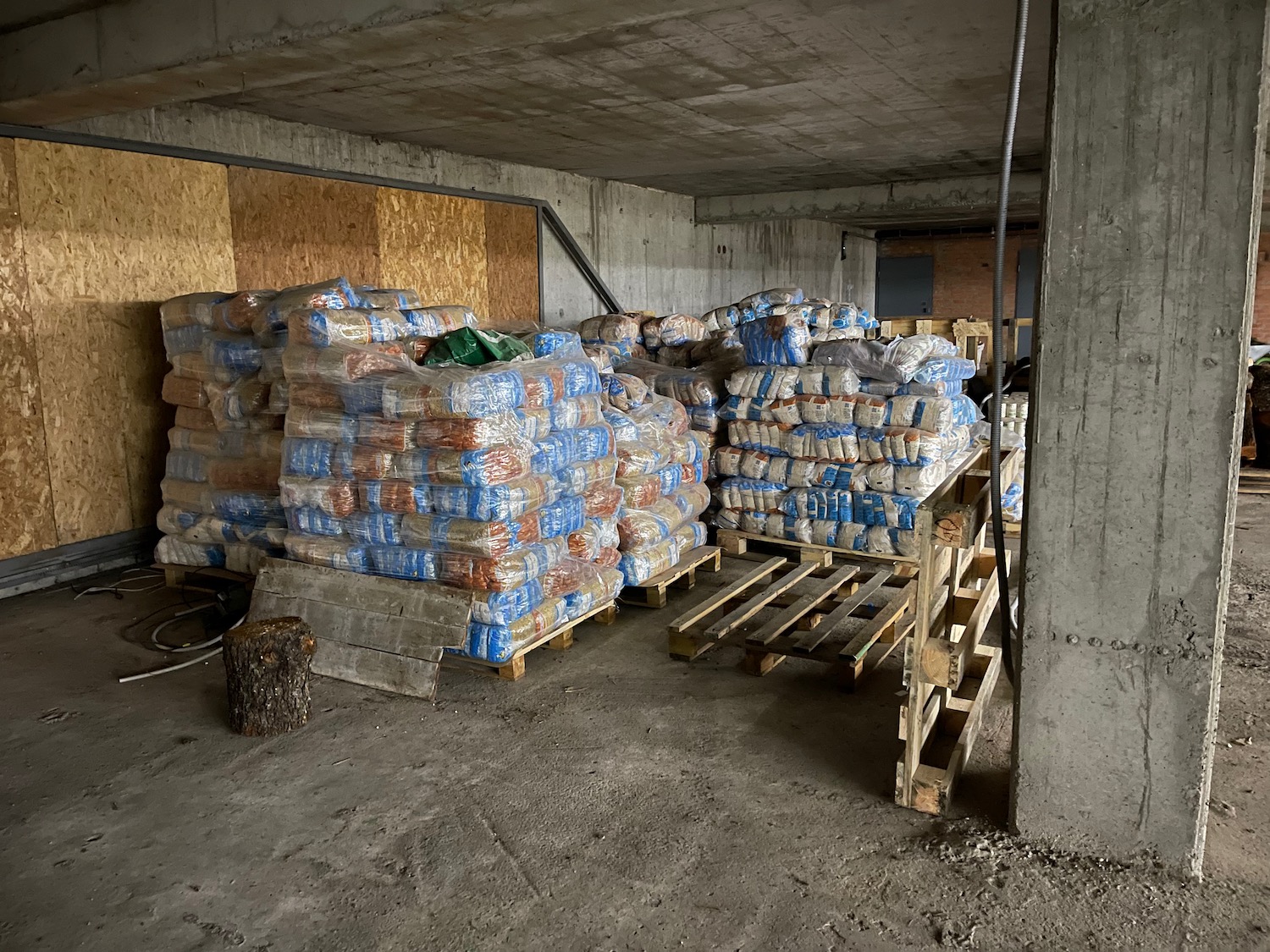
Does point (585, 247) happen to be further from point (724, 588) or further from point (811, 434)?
point (724, 588)

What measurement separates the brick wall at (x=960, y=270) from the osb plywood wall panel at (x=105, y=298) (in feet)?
66.0

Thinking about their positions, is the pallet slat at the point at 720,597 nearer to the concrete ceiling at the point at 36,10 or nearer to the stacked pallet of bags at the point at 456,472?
the stacked pallet of bags at the point at 456,472

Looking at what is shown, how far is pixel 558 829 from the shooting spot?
3754 millimetres

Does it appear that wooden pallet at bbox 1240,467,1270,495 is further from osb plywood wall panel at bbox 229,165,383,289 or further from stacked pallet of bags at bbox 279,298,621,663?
osb plywood wall panel at bbox 229,165,383,289

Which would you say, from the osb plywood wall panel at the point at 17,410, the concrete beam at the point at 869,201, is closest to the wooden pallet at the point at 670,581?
the osb plywood wall panel at the point at 17,410

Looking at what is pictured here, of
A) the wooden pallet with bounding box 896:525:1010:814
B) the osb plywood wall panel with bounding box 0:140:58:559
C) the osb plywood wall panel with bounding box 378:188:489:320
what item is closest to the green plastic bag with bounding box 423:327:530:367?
the wooden pallet with bounding box 896:525:1010:814

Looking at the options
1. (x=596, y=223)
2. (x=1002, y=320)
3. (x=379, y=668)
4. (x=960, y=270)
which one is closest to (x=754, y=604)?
(x=379, y=668)

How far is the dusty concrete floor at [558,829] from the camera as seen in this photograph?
316cm

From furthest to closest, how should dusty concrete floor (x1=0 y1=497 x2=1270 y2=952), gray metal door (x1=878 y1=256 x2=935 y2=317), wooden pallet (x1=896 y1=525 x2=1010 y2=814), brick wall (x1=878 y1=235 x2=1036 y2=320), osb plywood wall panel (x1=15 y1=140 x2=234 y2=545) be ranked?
gray metal door (x1=878 y1=256 x2=935 y2=317), brick wall (x1=878 y1=235 x2=1036 y2=320), osb plywood wall panel (x1=15 y1=140 x2=234 y2=545), wooden pallet (x1=896 y1=525 x2=1010 y2=814), dusty concrete floor (x1=0 y1=497 x2=1270 y2=952)

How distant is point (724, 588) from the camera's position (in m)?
6.11

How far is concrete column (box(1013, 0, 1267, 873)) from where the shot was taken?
2951mm

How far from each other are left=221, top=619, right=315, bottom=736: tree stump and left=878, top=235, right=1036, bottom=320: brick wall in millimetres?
21887

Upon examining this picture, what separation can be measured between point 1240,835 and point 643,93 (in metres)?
7.18

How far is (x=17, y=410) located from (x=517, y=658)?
4636mm
